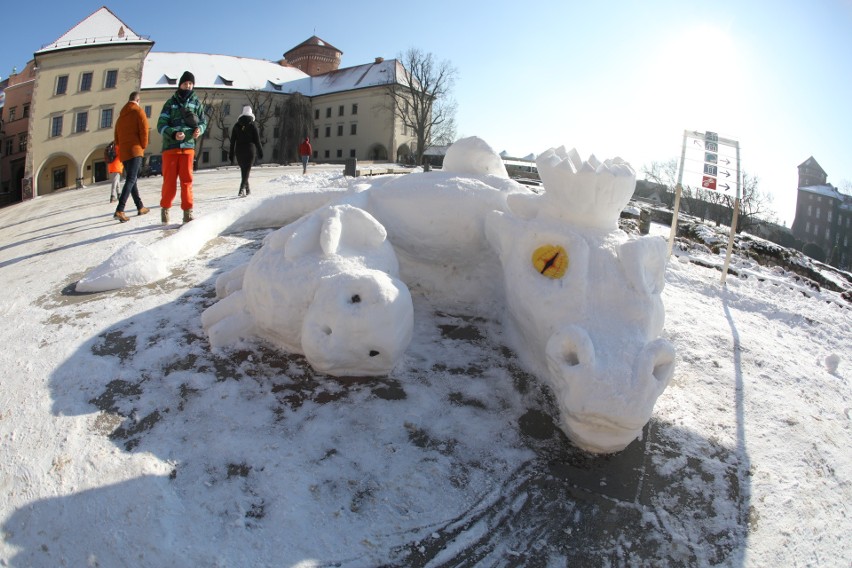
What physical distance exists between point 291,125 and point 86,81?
587 inches

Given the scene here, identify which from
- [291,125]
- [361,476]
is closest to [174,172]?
[361,476]

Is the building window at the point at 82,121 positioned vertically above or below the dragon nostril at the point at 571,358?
above

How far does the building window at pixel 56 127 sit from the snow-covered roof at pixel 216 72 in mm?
7262

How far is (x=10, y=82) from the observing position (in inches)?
1505

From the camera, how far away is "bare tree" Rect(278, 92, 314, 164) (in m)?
40.0

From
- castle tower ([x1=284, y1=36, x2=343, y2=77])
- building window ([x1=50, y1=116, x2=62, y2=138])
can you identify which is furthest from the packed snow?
castle tower ([x1=284, y1=36, x2=343, y2=77])

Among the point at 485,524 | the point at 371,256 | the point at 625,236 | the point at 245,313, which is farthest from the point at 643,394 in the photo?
the point at 245,313

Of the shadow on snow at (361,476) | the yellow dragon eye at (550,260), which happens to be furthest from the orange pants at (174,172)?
the yellow dragon eye at (550,260)

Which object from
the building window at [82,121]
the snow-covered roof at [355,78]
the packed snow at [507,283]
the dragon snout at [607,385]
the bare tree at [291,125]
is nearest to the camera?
the dragon snout at [607,385]

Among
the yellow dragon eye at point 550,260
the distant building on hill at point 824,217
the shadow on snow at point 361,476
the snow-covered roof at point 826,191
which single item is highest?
the snow-covered roof at point 826,191

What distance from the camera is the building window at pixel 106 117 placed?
28.1 metres

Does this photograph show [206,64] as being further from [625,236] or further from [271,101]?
[625,236]

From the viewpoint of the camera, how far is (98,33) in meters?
28.1

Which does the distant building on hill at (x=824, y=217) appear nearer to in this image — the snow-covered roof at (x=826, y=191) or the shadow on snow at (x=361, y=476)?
the snow-covered roof at (x=826, y=191)
